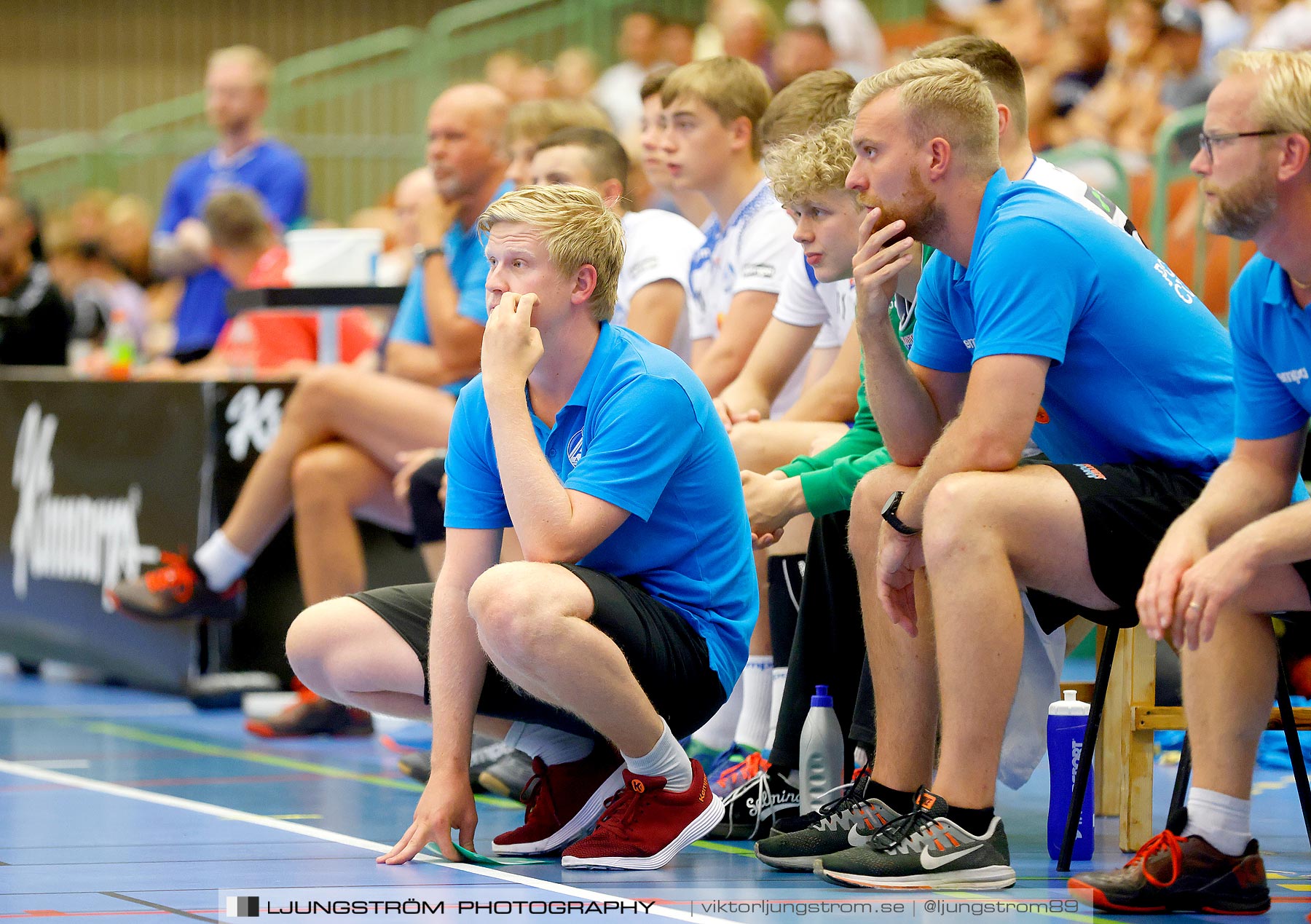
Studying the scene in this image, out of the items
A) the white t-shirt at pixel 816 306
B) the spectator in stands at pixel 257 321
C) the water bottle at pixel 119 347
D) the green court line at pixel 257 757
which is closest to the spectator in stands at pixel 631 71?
the water bottle at pixel 119 347

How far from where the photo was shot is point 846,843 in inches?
134

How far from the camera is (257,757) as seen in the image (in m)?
5.17

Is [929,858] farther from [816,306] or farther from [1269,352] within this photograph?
[816,306]

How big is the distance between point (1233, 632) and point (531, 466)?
1314 millimetres

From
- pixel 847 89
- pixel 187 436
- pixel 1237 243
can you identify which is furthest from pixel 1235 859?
pixel 187 436

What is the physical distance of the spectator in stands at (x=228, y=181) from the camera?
382 inches

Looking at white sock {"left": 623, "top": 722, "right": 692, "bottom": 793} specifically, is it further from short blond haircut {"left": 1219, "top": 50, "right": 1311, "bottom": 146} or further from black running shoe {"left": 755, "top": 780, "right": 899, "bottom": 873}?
short blond haircut {"left": 1219, "top": 50, "right": 1311, "bottom": 146}

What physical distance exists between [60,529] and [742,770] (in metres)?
4.01

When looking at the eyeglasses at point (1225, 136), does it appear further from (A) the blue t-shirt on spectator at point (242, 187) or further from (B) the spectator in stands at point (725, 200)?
(A) the blue t-shirt on spectator at point (242, 187)

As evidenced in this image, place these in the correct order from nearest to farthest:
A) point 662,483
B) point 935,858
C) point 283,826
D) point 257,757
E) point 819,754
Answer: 1. point 935,858
2. point 662,483
3. point 819,754
4. point 283,826
5. point 257,757

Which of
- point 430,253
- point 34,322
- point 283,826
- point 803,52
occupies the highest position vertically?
point 803,52

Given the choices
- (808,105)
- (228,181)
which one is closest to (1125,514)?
(808,105)

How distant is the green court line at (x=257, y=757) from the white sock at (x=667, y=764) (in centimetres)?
97

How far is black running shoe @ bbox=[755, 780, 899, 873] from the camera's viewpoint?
11.1ft
